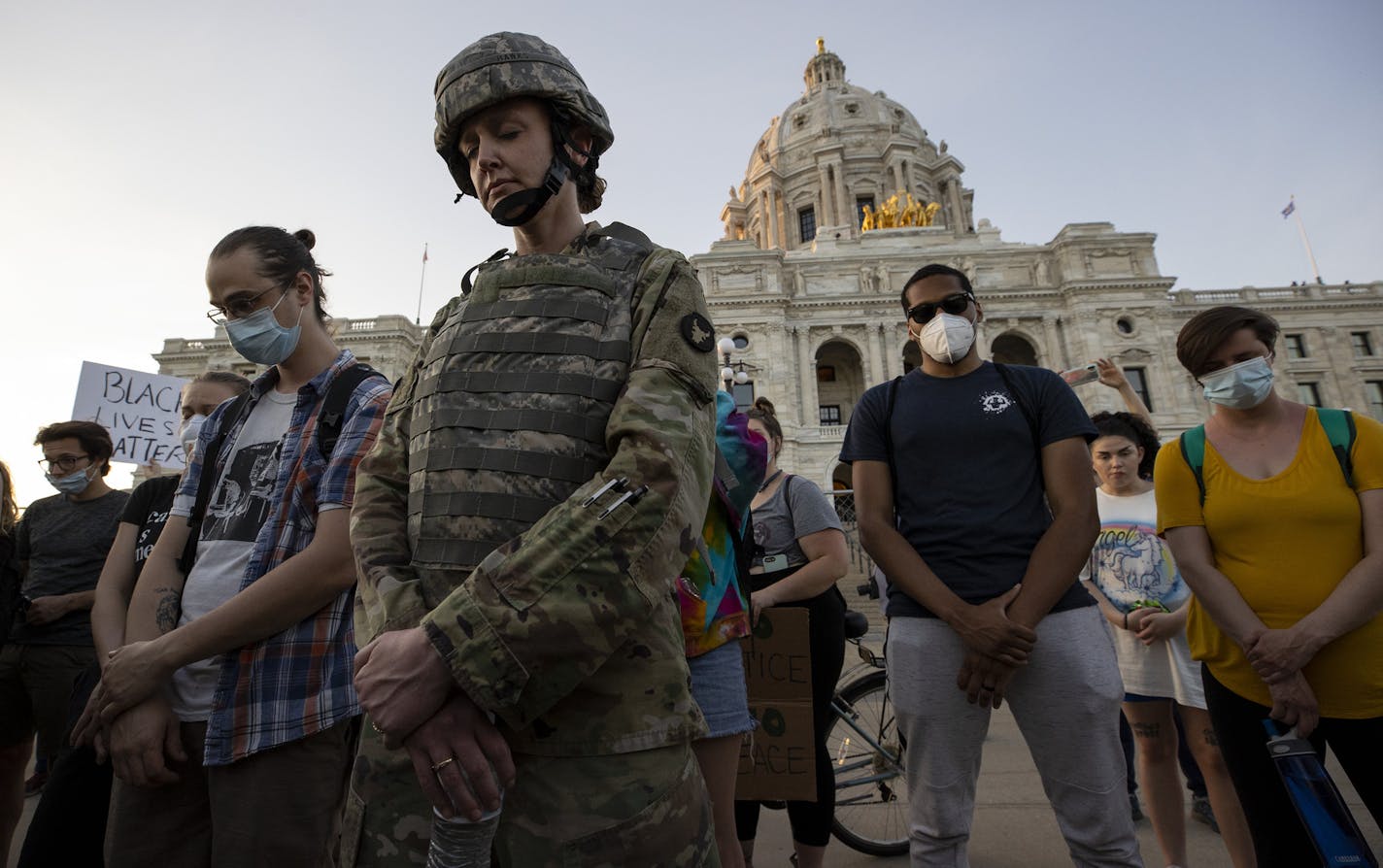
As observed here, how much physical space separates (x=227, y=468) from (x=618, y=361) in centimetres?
192

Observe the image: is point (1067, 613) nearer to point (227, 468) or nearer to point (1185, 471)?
point (1185, 471)

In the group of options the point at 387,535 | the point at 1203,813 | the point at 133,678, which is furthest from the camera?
the point at 1203,813

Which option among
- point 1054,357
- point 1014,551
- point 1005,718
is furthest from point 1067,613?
point 1054,357

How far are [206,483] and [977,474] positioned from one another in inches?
122

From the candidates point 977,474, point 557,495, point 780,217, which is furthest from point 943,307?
point 780,217

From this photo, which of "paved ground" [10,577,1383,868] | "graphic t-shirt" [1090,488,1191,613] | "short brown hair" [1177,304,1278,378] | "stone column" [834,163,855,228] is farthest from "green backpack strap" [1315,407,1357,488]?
"stone column" [834,163,855,228]

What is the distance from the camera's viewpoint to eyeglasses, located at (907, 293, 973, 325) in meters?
3.18

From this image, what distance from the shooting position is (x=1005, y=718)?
680 cm

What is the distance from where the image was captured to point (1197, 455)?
116 inches

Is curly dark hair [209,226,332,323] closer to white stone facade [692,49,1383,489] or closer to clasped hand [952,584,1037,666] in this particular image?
clasped hand [952,584,1037,666]

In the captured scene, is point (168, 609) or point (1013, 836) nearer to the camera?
point (168, 609)

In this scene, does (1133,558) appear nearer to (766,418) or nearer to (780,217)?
(766,418)

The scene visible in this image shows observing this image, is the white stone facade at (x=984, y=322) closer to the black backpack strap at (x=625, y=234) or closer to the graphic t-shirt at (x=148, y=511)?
the graphic t-shirt at (x=148, y=511)

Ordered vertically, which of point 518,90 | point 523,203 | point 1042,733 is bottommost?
point 1042,733
